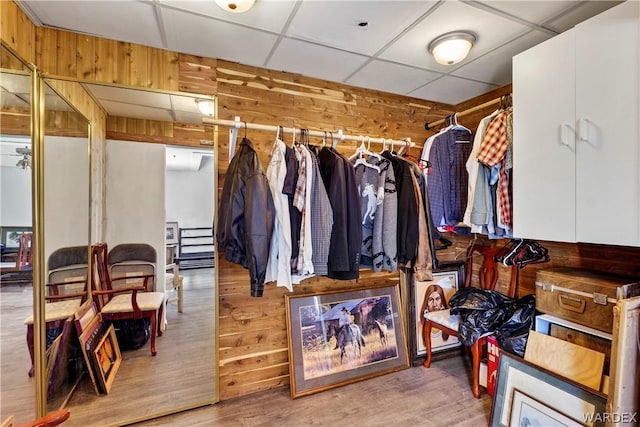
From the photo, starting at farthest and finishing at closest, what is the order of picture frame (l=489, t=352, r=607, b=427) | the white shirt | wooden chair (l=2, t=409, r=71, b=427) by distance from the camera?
the white shirt → picture frame (l=489, t=352, r=607, b=427) → wooden chair (l=2, t=409, r=71, b=427)

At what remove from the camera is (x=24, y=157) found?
159 cm

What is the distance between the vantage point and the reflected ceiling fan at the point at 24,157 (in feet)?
5.10

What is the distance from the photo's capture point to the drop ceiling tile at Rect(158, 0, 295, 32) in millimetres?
1605

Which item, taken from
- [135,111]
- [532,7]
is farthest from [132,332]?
[532,7]

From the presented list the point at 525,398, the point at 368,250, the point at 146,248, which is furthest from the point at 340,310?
the point at 146,248

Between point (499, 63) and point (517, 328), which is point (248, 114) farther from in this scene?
point (517, 328)

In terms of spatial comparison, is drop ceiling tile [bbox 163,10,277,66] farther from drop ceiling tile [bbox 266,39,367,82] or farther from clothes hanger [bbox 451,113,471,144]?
clothes hanger [bbox 451,113,471,144]

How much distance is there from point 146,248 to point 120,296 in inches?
16.6

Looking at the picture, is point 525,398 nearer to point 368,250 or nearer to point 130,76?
point 368,250

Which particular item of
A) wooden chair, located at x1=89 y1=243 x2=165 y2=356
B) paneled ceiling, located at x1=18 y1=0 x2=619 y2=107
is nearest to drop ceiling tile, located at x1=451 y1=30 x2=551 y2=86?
paneled ceiling, located at x1=18 y1=0 x2=619 y2=107

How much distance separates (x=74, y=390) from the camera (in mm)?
2029

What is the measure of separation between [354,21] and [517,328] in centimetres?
230

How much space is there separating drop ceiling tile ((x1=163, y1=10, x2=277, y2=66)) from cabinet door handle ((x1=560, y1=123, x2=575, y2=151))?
1.79 meters

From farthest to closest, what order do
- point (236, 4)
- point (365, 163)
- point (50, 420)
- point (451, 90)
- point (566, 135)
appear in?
point (451, 90), point (365, 163), point (566, 135), point (236, 4), point (50, 420)
